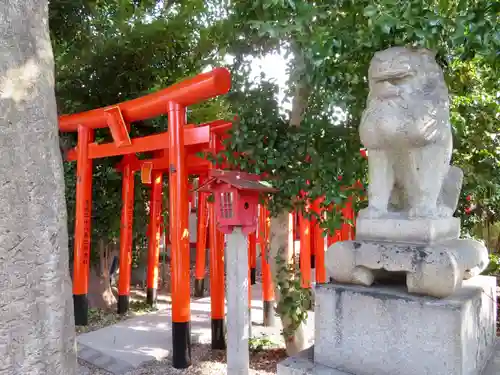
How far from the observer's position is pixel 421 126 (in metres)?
2.31

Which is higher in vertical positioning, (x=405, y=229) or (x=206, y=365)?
(x=405, y=229)

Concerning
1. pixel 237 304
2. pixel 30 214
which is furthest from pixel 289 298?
pixel 30 214

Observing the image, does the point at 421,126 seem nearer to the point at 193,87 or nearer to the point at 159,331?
the point at 193,87

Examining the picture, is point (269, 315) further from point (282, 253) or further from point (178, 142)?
point (178, 142)

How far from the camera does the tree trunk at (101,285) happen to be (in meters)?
8.04

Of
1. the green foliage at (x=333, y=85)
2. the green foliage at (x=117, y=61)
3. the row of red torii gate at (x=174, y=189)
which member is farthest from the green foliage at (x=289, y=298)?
the green foliage at (x=117, y=61)

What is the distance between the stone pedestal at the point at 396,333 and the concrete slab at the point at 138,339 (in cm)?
330

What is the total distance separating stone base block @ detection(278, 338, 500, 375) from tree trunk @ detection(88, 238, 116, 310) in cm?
639

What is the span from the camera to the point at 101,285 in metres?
8.12

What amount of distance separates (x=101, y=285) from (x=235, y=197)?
5.31 meters

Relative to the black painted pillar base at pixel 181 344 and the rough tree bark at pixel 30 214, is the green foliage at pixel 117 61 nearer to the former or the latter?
the black painted pillar base at pixel 181 344

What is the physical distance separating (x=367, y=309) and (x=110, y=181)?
665 cm

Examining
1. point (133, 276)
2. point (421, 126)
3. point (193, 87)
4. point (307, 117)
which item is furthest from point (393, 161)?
point (133, 276)

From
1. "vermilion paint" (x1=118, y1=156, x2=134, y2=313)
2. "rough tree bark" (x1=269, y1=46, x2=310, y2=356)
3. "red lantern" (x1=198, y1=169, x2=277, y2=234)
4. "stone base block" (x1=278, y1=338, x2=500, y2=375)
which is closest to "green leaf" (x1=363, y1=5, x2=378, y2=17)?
"red lantern" (x1=198, y1=169, x2=277, y2=234)
